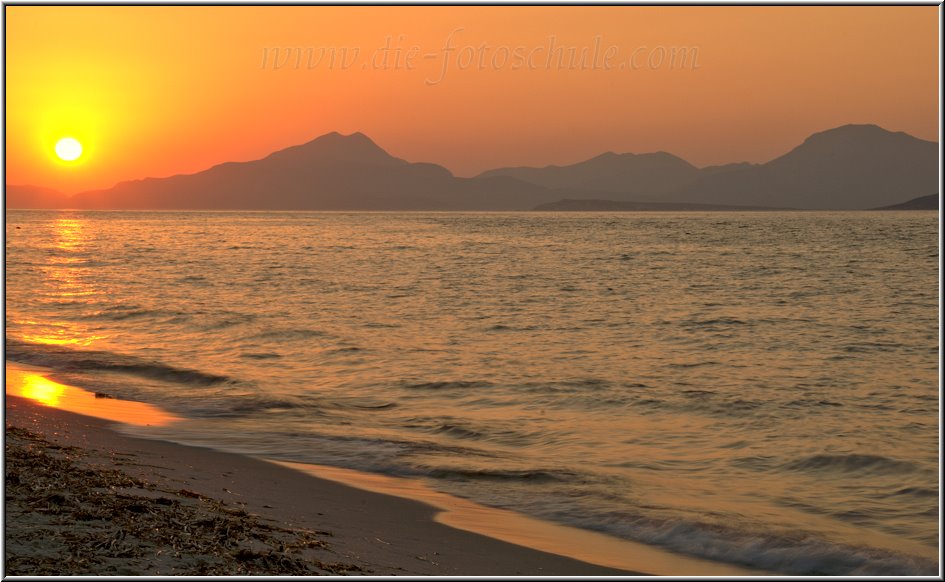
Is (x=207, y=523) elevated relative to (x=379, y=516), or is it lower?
elevated

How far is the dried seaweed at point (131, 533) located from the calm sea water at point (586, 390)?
344cm

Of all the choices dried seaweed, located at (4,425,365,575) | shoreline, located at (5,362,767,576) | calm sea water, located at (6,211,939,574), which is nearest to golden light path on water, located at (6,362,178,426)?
calm sea water, located at (6,211,939,574)

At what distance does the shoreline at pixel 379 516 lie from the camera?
7.87 meters

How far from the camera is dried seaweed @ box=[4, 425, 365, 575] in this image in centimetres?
621

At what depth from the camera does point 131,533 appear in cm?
684

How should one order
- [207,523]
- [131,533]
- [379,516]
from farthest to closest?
1. [379,516]
2. [207,523]
3. [131,533]

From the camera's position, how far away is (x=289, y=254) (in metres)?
73.1

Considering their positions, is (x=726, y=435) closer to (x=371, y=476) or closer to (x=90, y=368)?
(x=371, y=476)

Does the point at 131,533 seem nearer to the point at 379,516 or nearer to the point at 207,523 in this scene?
→ the point at 207,523

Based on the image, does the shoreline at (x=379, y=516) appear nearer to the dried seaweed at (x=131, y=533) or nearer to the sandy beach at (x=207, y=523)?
the sandy beach at (x=207, y=523)

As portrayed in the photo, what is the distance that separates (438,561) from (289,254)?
221ft

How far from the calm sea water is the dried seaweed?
3439mm

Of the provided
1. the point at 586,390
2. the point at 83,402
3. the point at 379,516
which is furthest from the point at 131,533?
the point at 586,390

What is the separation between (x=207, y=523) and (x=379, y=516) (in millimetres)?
2197
